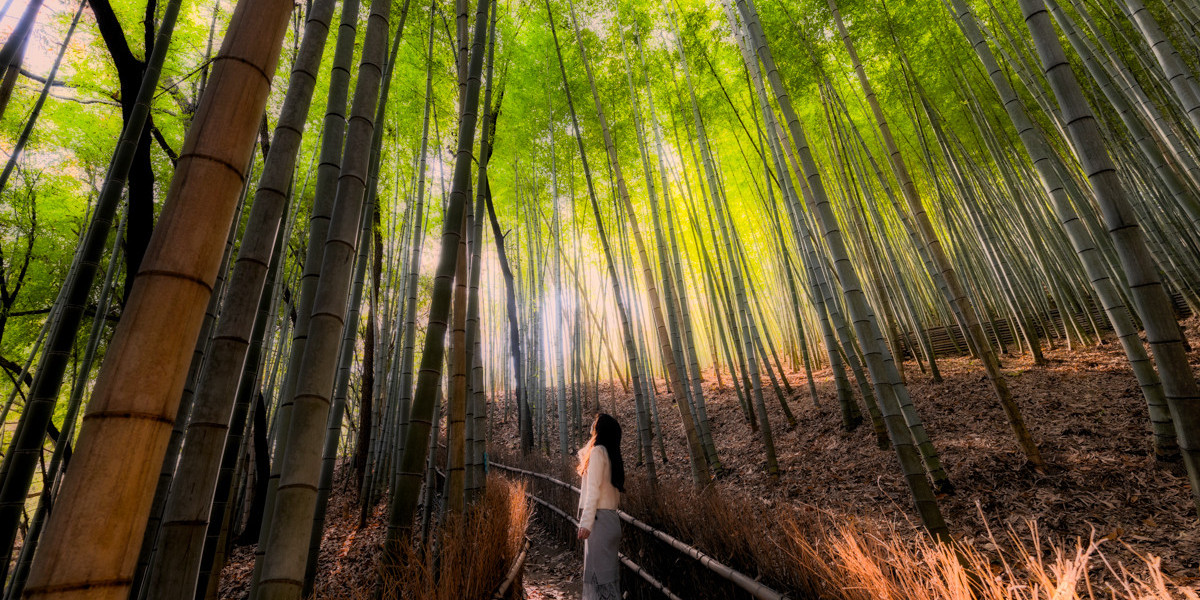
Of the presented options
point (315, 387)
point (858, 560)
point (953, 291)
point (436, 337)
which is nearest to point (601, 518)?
point (858, 560)

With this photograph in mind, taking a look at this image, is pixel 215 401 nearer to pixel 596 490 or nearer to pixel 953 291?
pixel 596 490

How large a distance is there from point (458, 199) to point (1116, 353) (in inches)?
231

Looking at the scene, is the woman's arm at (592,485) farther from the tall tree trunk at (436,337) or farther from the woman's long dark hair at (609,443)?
the tall tree trunk at (436,337)

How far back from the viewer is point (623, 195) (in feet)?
11.3

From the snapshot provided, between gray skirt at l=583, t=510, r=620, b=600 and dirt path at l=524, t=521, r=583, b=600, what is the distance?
2.77 ft

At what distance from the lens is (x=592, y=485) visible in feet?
7.50

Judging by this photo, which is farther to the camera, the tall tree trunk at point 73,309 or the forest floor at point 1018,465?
the forest floor at point 1018,465

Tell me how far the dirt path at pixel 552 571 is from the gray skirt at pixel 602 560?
→ 846mm

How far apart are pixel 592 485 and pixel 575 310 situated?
436cm

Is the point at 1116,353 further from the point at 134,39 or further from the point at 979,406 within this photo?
the point at 134,39

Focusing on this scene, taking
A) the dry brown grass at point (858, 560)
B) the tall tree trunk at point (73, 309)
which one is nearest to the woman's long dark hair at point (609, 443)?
the dry brown grass at point (858, 560)

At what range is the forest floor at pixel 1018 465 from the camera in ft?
7.31

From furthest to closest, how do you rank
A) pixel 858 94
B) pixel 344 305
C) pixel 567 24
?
1. pixel 858 94
2. pixel 567 24
3. pixel 344 305

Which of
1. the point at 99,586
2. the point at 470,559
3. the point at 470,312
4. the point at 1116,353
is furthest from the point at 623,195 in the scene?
the point at 1116,353
